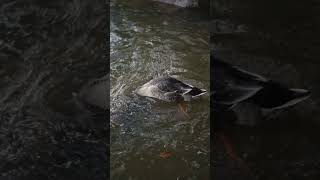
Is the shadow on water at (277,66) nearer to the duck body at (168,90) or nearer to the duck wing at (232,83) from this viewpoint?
the duck wing at (232,83)

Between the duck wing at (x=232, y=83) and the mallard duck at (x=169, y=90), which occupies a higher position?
the duck wing at (x=232, y=83)

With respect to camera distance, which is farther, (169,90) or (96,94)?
(169,90)

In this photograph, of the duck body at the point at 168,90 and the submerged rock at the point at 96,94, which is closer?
the submerged rock at the point at 96,94

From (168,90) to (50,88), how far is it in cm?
30

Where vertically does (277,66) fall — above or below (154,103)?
above

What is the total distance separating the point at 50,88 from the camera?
898 mm

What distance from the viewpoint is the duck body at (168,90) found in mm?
1013

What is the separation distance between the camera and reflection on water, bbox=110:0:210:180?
96cm

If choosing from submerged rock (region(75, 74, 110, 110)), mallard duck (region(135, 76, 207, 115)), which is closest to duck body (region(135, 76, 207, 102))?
mallard duck (region(135, 76, 207, 115))

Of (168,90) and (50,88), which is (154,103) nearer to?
(168,90)

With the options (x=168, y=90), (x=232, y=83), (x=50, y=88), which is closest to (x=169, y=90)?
(x=168, y=90)

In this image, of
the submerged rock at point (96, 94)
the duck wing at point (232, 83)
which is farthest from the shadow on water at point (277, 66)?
the submerged rock at point (96, 94)

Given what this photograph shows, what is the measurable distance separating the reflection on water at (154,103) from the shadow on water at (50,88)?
0.08 m

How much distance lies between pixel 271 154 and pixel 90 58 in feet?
1.55
